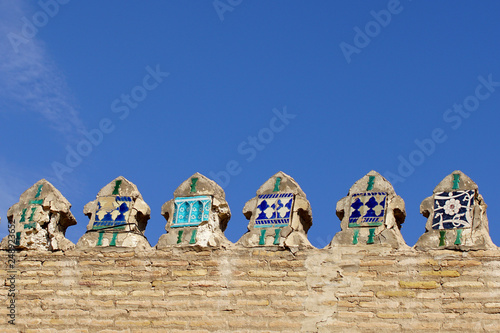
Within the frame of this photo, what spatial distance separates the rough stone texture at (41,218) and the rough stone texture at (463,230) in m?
3.78

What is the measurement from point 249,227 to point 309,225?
64cm

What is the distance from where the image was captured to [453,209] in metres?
9.12

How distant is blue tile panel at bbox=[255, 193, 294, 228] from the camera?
9484 millimetres

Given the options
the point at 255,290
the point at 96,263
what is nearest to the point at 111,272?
the point at 96,263

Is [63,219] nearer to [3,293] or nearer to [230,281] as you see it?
[3,293]

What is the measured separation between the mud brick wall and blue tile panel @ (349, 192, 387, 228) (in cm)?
30

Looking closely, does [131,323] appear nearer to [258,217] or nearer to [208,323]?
[208,323]

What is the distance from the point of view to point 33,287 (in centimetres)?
959

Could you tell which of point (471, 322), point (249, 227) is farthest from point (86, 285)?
point (471, 322)

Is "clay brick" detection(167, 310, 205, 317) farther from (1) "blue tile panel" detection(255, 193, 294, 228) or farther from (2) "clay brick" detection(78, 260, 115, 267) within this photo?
(1) "blue tile panel" detection(255, 193, 294, 228)

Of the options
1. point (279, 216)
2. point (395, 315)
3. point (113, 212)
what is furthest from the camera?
point (113, 212)

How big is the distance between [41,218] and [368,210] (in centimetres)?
359

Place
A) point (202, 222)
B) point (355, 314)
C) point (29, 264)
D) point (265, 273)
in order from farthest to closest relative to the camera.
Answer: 1. point (29, 264)
2. point (202, 222)
3. point (265, 273)
4. point (355, 314)

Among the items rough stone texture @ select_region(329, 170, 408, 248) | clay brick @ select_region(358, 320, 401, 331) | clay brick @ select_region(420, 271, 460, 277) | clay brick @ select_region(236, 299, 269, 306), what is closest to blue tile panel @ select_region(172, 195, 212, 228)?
clay brick @ select_region(236, 299, 269, 306)
